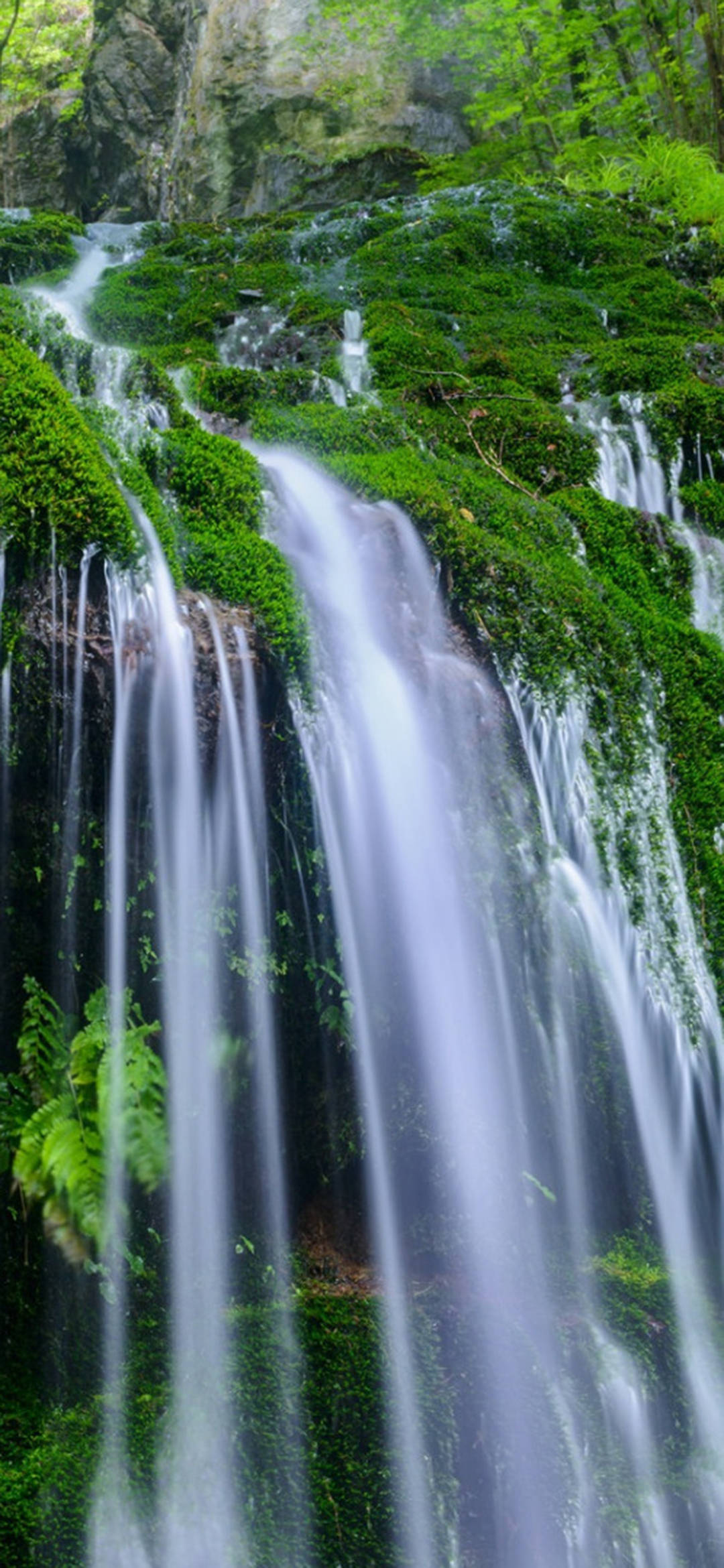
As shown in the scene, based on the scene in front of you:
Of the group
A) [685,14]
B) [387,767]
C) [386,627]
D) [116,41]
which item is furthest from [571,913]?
[116,41]

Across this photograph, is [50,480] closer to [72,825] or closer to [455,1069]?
[72,825]

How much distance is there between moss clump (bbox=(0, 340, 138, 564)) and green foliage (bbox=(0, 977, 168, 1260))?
1.38 metres

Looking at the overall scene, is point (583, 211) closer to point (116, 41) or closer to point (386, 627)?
point (386, 627)

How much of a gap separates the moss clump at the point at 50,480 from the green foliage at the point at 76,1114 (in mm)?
1381

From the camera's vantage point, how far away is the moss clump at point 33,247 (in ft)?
29.3

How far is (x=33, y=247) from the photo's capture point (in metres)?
9.09

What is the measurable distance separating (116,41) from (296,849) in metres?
16.0

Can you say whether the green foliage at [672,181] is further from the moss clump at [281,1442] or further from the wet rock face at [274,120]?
the moss clump at [281,1442]

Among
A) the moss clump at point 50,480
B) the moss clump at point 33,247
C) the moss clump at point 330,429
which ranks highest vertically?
the moss clump at point 33,247

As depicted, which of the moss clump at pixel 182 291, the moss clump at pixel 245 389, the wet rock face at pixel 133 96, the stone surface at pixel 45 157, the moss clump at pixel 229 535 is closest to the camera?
the moss clump at pixel 229 535

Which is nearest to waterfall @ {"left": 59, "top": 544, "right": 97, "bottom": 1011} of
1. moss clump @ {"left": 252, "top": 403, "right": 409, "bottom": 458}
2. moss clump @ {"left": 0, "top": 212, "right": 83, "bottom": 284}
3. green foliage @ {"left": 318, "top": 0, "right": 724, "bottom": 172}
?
moss clump @ {"left": 252, "top": 403, "right": 409, "bottom": 458}

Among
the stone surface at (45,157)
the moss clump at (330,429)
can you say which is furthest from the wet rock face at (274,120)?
the moss clump at (330,429)

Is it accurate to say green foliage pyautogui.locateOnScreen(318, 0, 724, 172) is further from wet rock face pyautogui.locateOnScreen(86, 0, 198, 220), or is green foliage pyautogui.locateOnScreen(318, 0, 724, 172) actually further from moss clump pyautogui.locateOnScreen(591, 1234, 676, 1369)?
moss clump pyautogui.locateOnScreen(591, 1234, 676, 1369)

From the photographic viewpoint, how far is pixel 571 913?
384 centimetres
